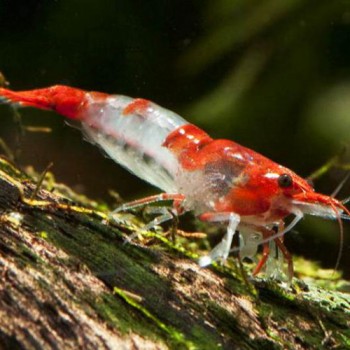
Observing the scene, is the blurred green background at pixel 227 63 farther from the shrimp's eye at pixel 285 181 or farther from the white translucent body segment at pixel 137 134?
the shrimp's eye at pixel 285 181

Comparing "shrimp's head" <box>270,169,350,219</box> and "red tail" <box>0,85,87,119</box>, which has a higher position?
"red tail" <box>0,85,87,119</box>

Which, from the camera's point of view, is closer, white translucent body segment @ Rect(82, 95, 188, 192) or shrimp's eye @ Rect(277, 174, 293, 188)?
shrimp's eye @ Rect(277, 174, 293, 188)

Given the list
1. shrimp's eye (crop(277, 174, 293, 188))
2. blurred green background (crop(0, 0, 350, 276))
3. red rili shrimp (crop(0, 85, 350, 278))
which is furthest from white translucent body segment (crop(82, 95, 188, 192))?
blurred green background (crop(0, 0, 350, 276))

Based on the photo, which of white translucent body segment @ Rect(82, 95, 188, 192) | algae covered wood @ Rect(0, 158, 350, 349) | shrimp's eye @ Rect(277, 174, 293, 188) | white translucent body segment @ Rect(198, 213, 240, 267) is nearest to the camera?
algae covered wood @ Rect(0, 158, 350, 349)

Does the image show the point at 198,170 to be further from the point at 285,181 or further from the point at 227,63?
the point at 227,63

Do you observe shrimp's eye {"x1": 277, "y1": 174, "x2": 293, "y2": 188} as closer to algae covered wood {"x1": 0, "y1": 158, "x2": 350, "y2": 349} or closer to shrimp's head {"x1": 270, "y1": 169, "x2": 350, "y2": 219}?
shrimp's head {"x1": 270, "y1": 169, "x2": 350, "y2": 219}

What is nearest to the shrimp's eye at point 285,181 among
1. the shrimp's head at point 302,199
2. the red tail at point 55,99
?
the shrimp's head at point 302,199
